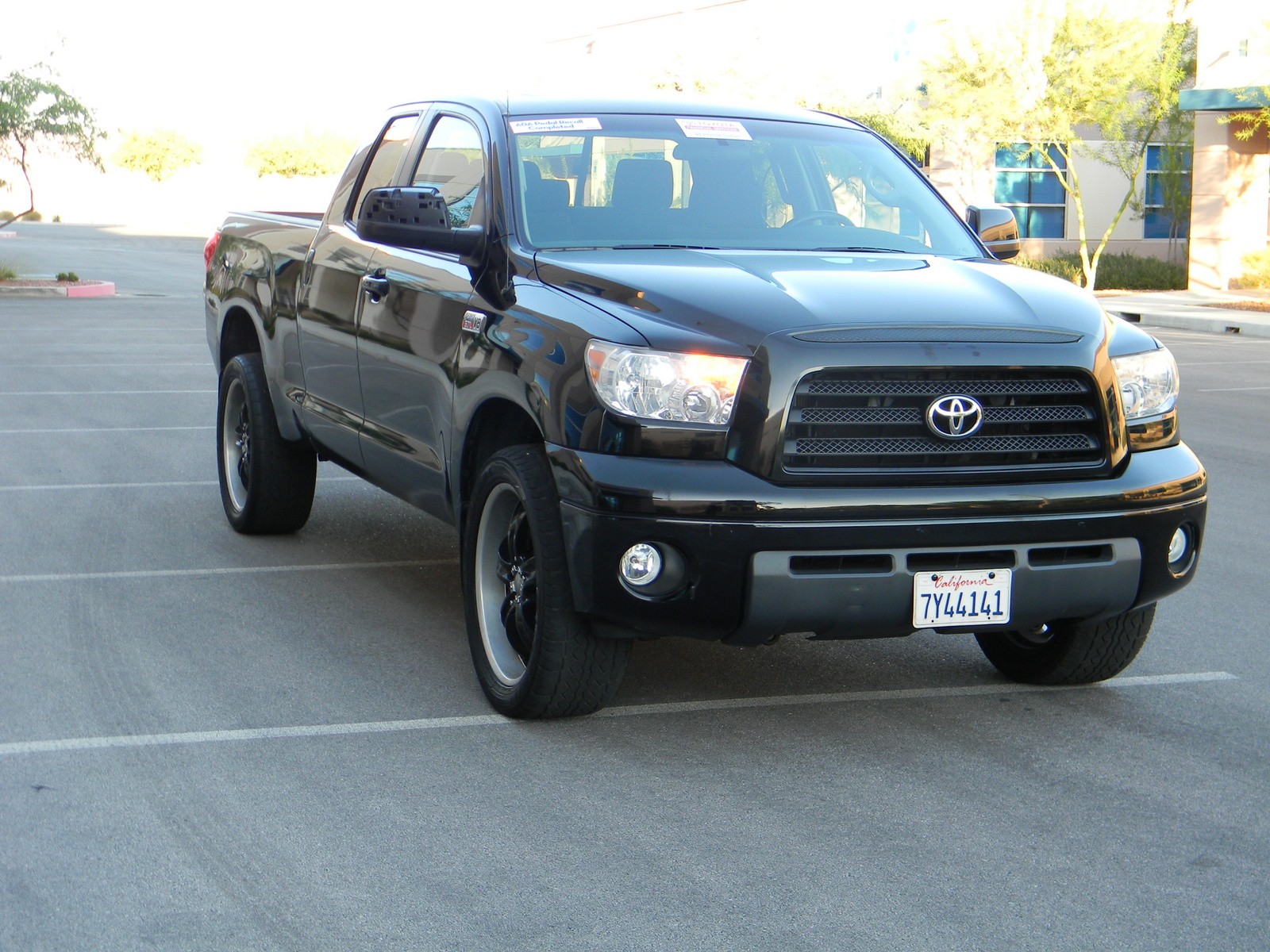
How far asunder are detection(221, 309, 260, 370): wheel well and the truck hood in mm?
3372

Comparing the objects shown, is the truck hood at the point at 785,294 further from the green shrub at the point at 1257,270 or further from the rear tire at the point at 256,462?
the green shrub at the point at 1257,270

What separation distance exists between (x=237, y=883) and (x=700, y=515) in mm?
1536

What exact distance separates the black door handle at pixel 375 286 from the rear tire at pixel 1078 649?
2.64 meters

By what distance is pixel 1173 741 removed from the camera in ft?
16.7

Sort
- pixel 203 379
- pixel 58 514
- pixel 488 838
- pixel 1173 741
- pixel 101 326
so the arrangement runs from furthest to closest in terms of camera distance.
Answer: pixel 101 326 < pixel 203 379 < pixel 58 514 < pixel 1173 741 < pixel 488 838

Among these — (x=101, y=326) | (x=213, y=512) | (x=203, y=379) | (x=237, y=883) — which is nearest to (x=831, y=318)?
(x=237, y=883)

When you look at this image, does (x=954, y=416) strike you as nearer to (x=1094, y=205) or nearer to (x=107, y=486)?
(x=107, y=486)

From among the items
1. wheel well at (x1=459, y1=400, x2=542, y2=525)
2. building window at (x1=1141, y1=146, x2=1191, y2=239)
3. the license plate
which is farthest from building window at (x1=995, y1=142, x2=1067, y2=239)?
the license plate

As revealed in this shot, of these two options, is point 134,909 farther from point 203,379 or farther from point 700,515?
point 203,379

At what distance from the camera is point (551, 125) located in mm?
6027

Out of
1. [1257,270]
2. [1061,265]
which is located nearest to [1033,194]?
[1061,265]

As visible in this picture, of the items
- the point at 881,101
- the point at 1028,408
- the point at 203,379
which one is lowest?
the point at 203,379

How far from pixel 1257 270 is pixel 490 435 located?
30.3m

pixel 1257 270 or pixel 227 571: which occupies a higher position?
pixel 227 571
